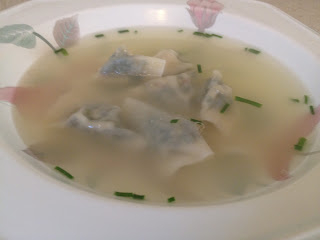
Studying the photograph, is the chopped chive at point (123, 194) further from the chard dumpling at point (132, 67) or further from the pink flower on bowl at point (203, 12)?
the pink flower on bowl at point (203, 12)

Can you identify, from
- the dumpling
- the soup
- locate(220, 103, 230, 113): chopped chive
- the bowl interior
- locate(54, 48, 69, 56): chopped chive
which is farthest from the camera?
locate(54, 48, 69, 56): chopped chive

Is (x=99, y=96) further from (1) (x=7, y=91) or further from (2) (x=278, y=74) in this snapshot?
(2) (x=278, y=74)

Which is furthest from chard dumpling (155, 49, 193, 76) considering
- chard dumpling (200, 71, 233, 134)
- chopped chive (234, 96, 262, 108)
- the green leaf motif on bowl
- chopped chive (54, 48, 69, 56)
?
the green leaf motif on bowl

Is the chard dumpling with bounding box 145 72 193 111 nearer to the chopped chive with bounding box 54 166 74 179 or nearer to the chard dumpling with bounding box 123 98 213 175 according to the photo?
the chard dumpling with bounding box 123 98 213 175

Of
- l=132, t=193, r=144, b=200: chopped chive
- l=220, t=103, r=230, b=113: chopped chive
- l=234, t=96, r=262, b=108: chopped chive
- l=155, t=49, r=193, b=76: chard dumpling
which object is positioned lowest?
l=132, t=193, r=144, b=200: chopped chive

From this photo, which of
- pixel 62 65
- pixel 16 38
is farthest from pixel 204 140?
pixel 16 38

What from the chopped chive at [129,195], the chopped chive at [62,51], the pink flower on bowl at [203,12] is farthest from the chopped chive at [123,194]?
the pink flower on bowl at [203,12]
